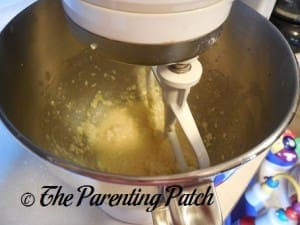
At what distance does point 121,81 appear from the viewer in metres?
0.64

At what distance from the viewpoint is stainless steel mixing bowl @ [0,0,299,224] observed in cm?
49

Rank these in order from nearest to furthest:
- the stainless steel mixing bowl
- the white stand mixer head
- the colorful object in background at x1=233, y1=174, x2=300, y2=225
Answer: the white stand mixer head
the stainless steel mixing bowl
the colorful object in background at x1=233, y1=174, x2=300, y2=225

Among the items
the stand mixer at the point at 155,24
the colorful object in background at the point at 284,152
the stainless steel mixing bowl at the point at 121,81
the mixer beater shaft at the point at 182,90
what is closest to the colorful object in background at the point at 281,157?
the colorful object in background at the point at 284,152

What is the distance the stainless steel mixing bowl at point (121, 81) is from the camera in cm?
49

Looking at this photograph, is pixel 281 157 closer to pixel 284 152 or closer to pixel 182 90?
pixel 284 152

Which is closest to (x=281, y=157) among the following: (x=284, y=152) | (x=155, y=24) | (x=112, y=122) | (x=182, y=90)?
(x=284, y=152)

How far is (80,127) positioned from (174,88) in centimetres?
23

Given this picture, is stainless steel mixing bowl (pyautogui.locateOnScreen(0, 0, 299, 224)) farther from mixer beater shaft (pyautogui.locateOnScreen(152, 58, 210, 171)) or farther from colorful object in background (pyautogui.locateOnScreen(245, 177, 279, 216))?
colorful object in background (pyautogui.locateOnScreen(245, 177, 279, 216))

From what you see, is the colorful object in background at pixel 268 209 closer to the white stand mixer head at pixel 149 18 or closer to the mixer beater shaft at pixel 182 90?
the mixer beater shaft at pixel 182 90

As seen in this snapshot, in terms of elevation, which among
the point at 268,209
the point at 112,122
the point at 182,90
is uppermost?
the point at 182,90

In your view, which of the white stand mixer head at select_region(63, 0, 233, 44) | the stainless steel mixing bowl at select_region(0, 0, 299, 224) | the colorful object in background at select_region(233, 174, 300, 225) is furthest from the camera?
the colorful object in background at select_region(233, 174, 300, 225)

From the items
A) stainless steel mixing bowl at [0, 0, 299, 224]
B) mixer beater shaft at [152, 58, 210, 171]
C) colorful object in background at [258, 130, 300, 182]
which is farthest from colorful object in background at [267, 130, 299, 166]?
mixer beater shaft at [152, 58, 210, 171]

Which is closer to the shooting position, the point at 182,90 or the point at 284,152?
the point at 182,90

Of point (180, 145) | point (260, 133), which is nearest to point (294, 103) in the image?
point (260, 133)
